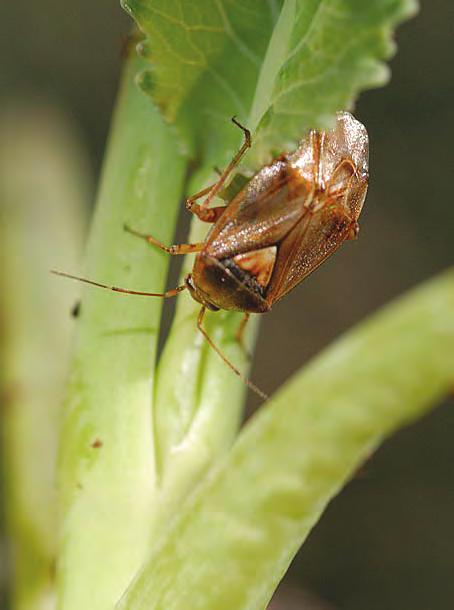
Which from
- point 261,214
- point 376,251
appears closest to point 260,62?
point 261,214

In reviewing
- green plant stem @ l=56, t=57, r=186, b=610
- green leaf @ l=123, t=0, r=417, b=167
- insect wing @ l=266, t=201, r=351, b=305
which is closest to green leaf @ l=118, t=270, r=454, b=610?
green plant stem @ l=56, t=57, r=186, b=610

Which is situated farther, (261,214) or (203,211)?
(261,214)

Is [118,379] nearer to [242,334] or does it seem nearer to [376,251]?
[242,334]

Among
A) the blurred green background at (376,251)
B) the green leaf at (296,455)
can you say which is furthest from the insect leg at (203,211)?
the blurred green background at (376,251)

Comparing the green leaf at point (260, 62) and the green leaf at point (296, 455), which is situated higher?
the green leaf at point (260, 62)

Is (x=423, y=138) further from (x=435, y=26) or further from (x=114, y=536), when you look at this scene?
(x=114, y=536)

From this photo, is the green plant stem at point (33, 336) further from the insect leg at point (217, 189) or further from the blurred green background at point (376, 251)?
the insect leg at point (217, 189)

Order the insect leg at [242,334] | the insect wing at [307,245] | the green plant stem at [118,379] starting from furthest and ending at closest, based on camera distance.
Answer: the insect wing at [307,245] < the insect leg at [242,334] < the green plant stem at [118,379]
